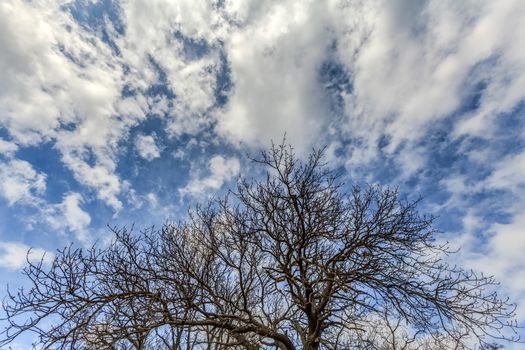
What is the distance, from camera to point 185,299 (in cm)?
595

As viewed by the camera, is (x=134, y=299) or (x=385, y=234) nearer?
(x=134, y=299)

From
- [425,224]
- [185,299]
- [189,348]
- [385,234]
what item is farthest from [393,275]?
[189,348]

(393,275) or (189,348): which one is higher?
(393,275)

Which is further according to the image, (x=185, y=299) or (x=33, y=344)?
(x=185, y=299)

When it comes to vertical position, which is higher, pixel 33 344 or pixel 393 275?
pixel 393 275

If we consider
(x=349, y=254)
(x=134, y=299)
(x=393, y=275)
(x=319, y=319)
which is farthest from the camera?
(x=349, y=254)

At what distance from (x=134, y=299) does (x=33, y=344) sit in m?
1.61

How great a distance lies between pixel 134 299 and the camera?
5730 millimetres

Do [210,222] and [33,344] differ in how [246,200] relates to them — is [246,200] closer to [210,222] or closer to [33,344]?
[210,222]

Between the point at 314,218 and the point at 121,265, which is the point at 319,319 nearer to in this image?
the point at 314,218

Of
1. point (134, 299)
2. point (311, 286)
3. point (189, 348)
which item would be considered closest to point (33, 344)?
point (134, 299)

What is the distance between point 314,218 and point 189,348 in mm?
6541

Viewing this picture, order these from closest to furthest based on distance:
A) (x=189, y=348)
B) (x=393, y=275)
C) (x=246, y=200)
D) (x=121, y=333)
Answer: (x=121, y=333) → (x=393, y=275) → (x=246, y=200) → (x=189, y=348)

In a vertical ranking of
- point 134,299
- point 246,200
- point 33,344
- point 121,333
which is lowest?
point 33,344
